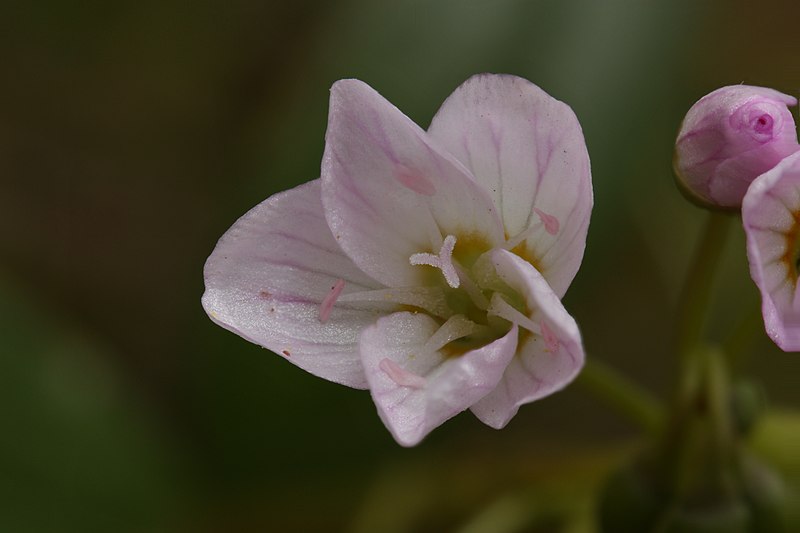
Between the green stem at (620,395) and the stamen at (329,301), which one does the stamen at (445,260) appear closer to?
the stamen at (329,301)

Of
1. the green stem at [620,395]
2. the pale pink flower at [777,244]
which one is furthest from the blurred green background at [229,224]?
the pale pink flower at [777,244]

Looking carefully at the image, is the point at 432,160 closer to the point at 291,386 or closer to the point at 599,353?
the point at 291,386

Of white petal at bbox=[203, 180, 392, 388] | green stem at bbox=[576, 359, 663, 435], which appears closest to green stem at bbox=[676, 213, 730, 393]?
green stem at bbox=[576, 359, 663, 435]

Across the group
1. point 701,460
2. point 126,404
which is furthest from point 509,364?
point 126,404

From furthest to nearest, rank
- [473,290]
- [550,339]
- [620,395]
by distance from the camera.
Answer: [620,395], [473,290], [550,339]

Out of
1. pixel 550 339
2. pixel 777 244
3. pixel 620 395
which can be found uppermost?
pixel 777 244

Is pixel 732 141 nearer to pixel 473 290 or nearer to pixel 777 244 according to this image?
pixel 777 244

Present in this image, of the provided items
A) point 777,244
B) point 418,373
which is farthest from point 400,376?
→ point 777,244
